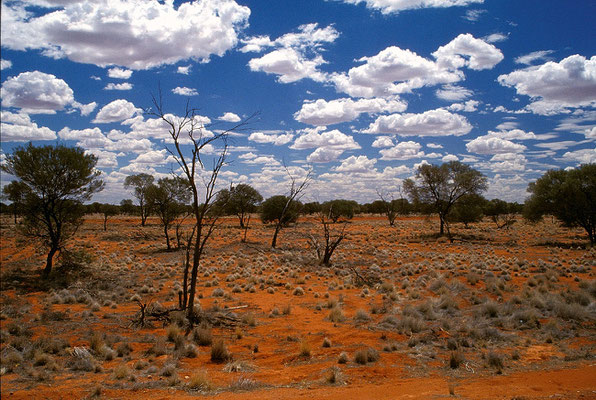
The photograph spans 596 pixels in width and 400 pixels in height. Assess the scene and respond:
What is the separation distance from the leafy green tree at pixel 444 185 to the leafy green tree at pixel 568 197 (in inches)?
296

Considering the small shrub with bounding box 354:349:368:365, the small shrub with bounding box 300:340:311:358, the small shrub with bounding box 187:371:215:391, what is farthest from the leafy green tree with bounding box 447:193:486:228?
the small shrub with bounding box 187:371:215:391

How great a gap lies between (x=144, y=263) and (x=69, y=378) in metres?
23.3

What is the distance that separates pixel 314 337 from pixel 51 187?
63.1 feet

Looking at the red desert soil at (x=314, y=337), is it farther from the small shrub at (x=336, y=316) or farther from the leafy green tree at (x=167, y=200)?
the leafy green tree at (x=167, y=200)

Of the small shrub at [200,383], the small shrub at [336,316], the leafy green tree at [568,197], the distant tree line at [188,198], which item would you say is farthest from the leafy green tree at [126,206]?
the small shrub at [200,383]

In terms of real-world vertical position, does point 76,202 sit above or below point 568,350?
above

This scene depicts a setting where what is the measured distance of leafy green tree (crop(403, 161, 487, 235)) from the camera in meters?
48.5

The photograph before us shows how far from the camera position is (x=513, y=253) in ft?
112

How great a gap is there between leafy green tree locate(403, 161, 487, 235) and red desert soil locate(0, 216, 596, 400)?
77.8 feet

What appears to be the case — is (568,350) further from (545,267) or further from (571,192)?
(571,192)

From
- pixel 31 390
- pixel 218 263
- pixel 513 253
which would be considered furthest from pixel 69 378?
pixel 513 253

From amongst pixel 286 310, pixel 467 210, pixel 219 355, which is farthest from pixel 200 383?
pixel 467 210

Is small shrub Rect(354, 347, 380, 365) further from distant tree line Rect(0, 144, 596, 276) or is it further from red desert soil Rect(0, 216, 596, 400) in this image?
distant tree line Rect(0, 144, 596, 276)

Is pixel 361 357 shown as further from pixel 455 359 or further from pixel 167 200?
pixel 167 200
